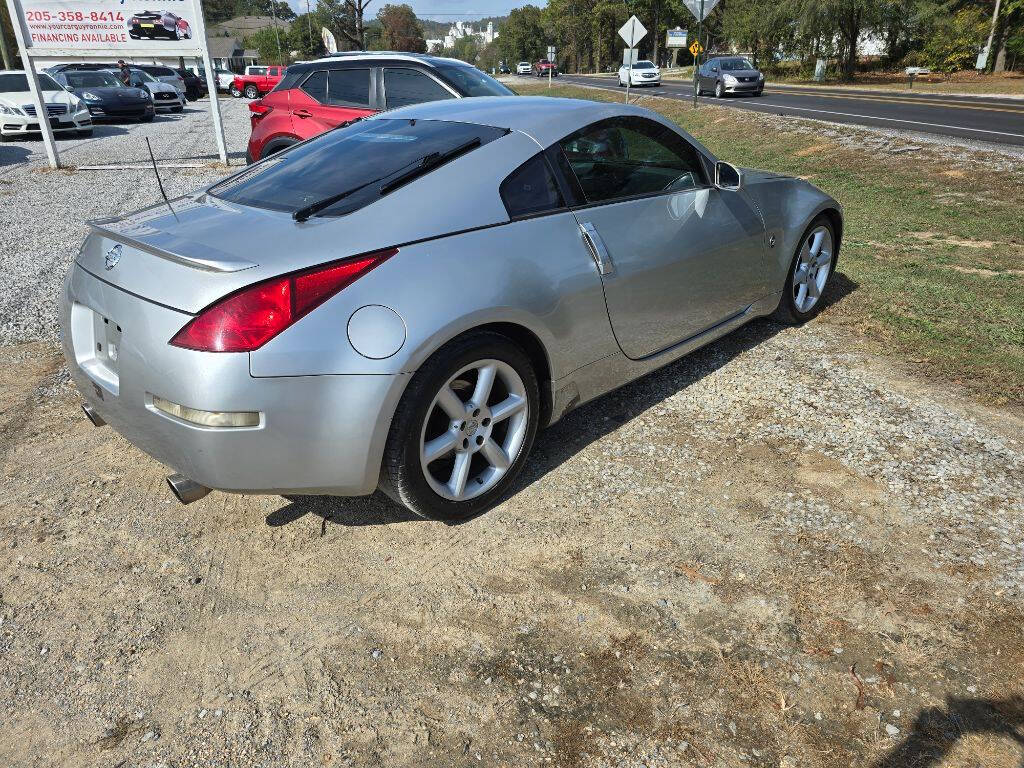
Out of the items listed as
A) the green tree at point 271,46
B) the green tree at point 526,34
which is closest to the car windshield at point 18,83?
the green tree at point 271,46

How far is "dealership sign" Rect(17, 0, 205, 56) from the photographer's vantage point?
11.8 meters

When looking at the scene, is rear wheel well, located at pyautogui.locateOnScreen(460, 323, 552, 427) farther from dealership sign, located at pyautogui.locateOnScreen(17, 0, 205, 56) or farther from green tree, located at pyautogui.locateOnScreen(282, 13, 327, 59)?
green tree, located at pyautogui.locateOnScreen(282, 13, 327, 59)

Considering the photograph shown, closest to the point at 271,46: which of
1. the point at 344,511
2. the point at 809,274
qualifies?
the point at 809,274

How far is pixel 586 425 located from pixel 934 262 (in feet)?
14.0

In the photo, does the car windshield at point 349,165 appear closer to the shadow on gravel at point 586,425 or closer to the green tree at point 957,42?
the shadow on gravel at point 586,425

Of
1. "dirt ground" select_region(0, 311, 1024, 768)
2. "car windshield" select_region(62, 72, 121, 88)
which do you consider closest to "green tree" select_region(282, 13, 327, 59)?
"car windshield" select_region(62, 72, 121, 88)

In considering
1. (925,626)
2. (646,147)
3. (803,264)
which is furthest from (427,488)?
(803,264)

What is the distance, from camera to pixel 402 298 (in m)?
2.44

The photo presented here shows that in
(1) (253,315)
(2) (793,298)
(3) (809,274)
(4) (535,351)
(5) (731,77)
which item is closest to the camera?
(1) (253,315)

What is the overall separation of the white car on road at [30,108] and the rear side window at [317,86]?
35.6 feet

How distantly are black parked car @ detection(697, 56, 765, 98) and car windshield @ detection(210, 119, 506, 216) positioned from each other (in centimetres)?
2862

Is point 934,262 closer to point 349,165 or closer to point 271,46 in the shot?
point 349,165

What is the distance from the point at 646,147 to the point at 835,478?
1.87 meters

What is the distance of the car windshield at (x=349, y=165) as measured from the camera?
9.31ft
